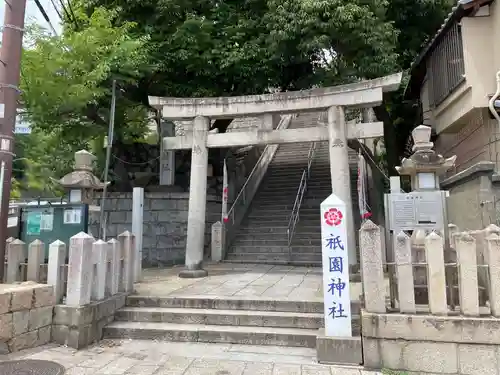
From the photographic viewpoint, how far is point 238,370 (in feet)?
15.7

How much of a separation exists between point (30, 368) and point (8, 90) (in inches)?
164

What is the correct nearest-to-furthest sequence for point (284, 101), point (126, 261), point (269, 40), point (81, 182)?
point (126, 261) < point (81, 182) < point (284, 101) < point (269, 40)

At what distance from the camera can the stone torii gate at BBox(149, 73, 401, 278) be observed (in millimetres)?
8820

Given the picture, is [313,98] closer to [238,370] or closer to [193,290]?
[193,290]

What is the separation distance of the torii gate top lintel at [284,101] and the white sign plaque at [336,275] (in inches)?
182

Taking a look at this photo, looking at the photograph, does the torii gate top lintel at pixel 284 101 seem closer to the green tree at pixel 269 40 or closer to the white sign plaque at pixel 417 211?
the green tree at pixel 269 40

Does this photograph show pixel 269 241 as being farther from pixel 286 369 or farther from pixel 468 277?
pixel 468 277

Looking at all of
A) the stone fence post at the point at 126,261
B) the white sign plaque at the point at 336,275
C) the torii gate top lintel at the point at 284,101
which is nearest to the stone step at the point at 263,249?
the torii gate top lintel at the point at 284,101

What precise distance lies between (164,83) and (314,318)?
30.5ft

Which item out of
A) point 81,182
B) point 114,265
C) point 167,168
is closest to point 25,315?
point 114,265

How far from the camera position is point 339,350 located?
4930mm

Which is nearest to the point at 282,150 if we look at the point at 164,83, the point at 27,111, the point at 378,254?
the point at 164,83

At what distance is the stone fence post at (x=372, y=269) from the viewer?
4914mm

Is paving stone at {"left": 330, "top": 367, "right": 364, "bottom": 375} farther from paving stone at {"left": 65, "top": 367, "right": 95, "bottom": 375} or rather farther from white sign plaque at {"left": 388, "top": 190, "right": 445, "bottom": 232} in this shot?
paving stone at {"left": 65, "top": 367, "right": 95, "bottom": 375}
